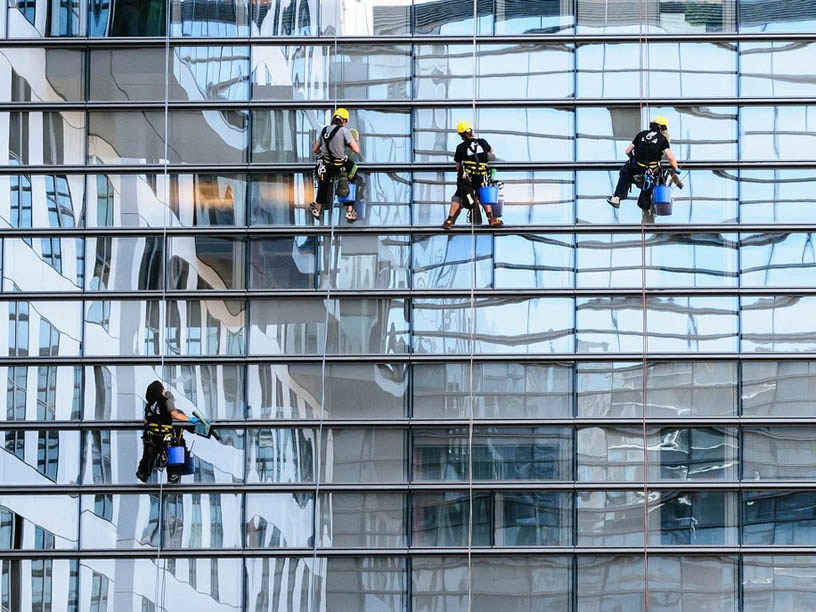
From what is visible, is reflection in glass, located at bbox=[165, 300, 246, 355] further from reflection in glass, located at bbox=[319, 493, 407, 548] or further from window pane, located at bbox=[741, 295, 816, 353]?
window pane, located at bbox=[741, 295, 816, 353]

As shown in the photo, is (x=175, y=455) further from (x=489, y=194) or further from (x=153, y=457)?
(x=489, y=194)

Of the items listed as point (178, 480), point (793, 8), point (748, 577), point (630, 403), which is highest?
point (793, 8)

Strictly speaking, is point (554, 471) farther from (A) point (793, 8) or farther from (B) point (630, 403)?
(A) point (793, 8)

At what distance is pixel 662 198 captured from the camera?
659 inches

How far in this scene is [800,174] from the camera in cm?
1753

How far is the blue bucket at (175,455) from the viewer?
54.7ft

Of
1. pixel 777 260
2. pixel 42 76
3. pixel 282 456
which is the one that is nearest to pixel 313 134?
pixel 42 76

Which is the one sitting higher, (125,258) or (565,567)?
(125,258)

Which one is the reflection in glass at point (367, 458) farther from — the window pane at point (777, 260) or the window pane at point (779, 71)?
the window pane at point (779, 71)

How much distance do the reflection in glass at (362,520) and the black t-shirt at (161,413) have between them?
2.43 meters

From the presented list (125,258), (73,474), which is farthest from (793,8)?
(73,474)

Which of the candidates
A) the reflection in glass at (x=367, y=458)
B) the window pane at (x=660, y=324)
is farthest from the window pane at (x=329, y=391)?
the window pane at (x=660, y=324)

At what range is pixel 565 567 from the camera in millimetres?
17188

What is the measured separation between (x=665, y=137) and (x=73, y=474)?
31.1ft
